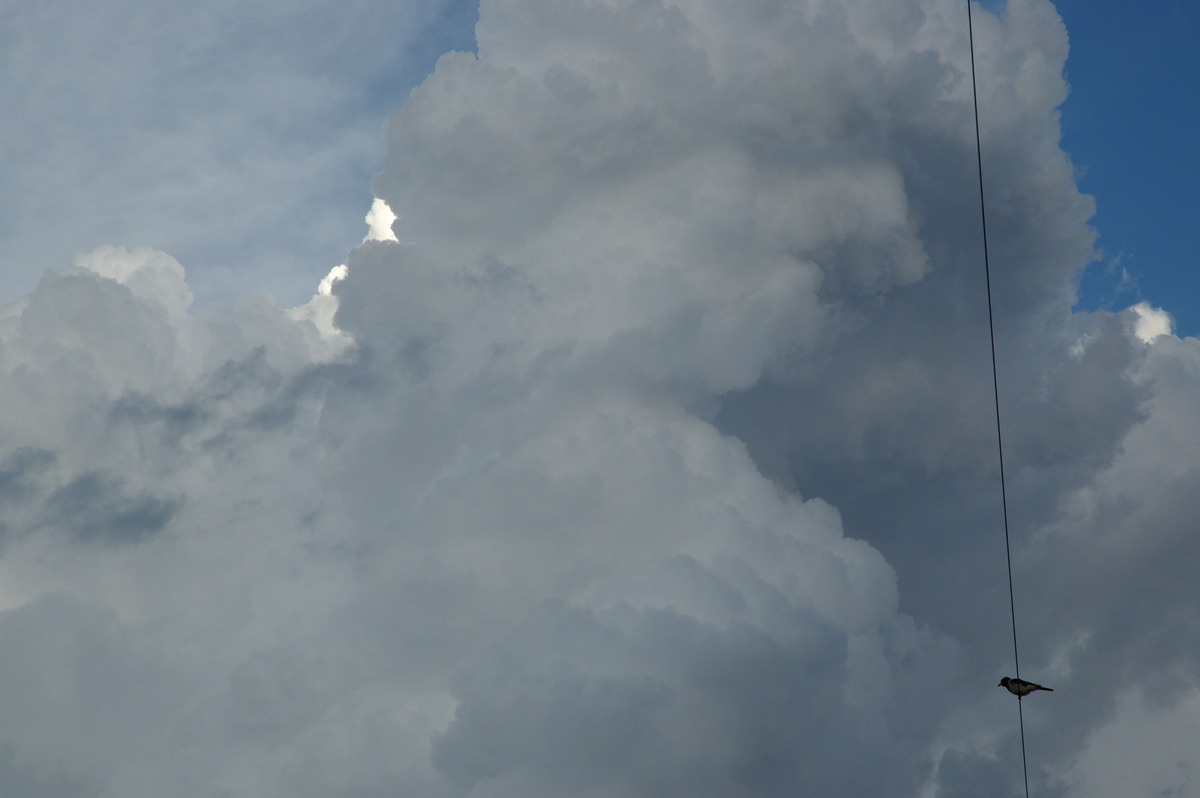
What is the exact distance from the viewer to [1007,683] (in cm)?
16288
